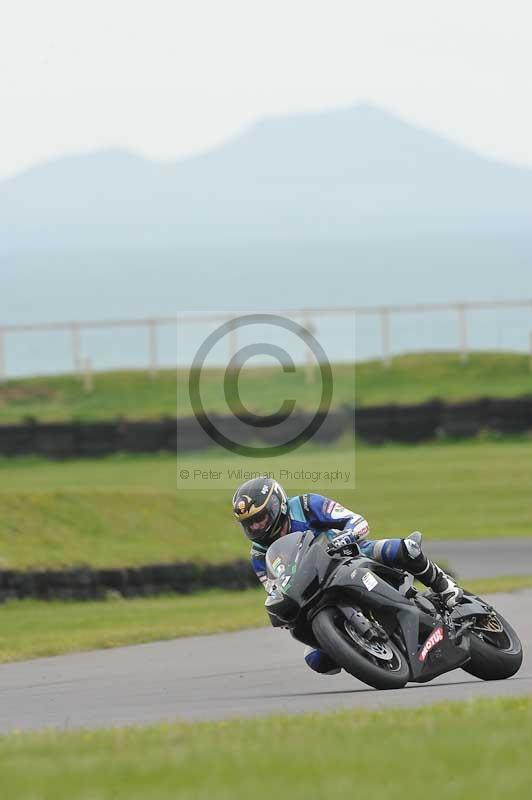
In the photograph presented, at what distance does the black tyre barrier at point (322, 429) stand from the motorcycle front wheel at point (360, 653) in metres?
24.3

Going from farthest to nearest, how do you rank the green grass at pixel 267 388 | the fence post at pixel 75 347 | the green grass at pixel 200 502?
the fence post at pixel 75 347 < the green grass at pixel 267 388 < the green grass at pixel 200 502

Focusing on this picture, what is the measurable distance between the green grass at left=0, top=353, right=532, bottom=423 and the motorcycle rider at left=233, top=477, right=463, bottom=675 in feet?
85.7

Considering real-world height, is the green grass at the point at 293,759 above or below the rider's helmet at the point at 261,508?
below

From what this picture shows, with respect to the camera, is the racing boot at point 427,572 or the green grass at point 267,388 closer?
the racing boot at point 427,572

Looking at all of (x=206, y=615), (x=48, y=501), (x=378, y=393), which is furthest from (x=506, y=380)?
(x=206, y=615)

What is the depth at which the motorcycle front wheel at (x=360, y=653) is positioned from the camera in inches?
339

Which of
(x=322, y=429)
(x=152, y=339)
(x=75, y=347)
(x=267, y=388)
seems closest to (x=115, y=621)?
(x=322, y=429)

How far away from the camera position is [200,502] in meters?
21.9

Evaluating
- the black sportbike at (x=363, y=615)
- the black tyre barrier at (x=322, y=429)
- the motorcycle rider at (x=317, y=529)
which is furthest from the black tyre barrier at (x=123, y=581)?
the black tyre barrier at (x=322, y=429)

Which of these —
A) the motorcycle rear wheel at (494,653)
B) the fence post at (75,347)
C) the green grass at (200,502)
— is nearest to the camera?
the motorcycle rear wheel at (494,653)

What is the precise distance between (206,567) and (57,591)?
2.10 meters

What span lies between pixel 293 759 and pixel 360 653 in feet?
8.50

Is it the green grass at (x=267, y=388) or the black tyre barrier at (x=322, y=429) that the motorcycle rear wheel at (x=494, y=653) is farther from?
the green grass at (x=267, y=388)

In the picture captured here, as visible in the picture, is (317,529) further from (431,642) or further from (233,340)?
(233,340)
